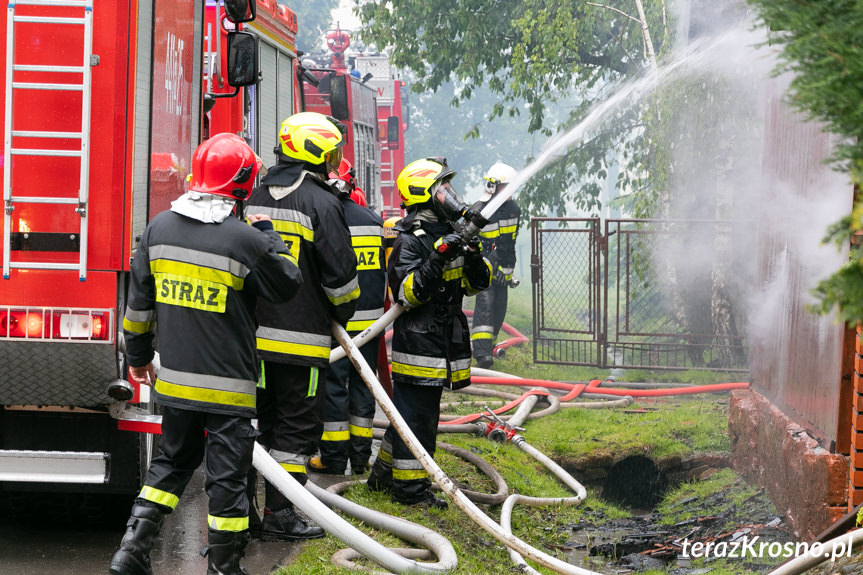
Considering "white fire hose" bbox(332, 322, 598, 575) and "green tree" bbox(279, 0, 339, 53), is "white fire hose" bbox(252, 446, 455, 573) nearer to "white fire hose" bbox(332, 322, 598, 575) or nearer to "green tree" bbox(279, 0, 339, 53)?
"white fire hose" bbox(332, 322, 598, 575)

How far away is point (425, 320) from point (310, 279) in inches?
29.3

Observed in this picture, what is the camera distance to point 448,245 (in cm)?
509

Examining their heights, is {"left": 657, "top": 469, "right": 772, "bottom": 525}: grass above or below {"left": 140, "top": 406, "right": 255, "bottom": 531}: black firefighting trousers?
below

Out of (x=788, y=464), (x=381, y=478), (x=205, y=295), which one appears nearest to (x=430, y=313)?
(x=381, y=478)

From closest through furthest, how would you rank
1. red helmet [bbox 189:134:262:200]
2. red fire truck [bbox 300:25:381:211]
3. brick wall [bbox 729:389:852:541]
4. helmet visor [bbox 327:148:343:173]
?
red helmet [bbox 189:134:262:200]
brick wall [bbox 729:389:852:541]
helmet visor [bbox 327:148:343:173]
red fire truck [bbox 300:25:381:211]

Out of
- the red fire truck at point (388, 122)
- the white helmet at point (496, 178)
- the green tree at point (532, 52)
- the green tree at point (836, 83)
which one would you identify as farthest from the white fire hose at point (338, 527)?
the red fire truck at point (388, 122)

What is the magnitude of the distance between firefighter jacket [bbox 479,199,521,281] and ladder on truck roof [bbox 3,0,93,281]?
5882 mm

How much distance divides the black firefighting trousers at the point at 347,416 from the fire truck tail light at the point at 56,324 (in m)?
1.67

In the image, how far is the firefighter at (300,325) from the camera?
4.87m

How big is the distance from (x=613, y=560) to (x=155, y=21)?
12.6 feet

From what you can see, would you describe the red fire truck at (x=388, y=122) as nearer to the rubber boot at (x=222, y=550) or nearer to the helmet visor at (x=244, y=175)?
the helmet visor at (x=244, y=175)

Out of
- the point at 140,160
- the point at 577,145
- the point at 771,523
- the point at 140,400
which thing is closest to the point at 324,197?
the point at 140,160

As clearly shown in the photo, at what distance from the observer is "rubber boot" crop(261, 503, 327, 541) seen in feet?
16.3

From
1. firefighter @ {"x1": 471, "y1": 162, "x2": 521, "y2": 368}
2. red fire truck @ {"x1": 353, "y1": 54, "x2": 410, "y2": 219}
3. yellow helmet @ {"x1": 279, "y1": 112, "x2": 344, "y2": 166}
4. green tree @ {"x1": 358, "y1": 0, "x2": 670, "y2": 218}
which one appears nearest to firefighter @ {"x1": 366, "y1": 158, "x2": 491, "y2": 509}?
yellow helmet @ {"x1": 279, "y1": 112, "x2": 344, "y2": 166}
